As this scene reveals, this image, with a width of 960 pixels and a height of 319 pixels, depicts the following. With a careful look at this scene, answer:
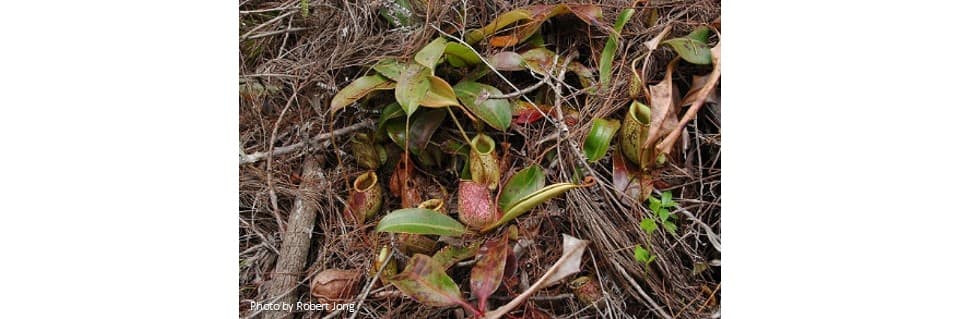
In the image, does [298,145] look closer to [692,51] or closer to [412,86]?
[412,86]

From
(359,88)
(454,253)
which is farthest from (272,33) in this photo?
(454,253)

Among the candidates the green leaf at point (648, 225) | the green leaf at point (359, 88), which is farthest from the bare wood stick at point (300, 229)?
the green leaf at point (648, 225)

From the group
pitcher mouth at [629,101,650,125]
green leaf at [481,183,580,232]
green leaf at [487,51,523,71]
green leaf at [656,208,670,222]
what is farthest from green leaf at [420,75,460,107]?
green leaf at [656,208,670,222]

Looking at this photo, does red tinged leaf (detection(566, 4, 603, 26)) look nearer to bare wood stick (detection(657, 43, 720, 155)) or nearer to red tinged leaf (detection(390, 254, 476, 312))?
bare wood stick (detection(657, 43, 720, 155))

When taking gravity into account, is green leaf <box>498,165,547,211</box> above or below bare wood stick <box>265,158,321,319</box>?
A: above

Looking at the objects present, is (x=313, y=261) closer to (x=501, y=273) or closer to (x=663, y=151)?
(x=501, y=273)

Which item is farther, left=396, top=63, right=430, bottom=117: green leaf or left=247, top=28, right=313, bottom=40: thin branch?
left=247, top=28, right=313, bottom=40: thin branch
